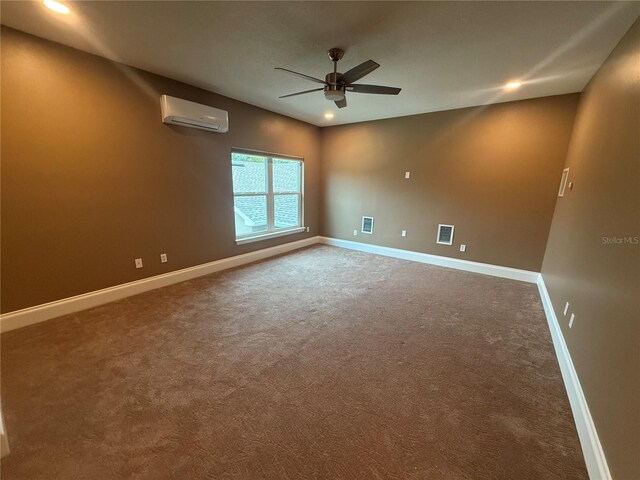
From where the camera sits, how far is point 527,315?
9.59 feet

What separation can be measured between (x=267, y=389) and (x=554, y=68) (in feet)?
13.1

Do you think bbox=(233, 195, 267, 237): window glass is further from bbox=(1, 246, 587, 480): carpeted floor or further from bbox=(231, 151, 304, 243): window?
bbox=(1, 246, 587, 480): carpeted floor

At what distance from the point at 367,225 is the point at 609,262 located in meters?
3.97

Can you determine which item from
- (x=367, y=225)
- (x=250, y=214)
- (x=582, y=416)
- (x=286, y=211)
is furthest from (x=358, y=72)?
(x=367, y=225)

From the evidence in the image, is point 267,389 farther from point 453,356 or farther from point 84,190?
point 84,190

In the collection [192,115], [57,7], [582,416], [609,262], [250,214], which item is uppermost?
[57,7]

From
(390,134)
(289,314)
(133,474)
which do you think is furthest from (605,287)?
(390,134)

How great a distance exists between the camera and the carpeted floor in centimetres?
134

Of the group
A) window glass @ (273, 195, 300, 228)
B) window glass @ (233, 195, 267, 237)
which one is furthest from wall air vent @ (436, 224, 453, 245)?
window glass @ (233, 195, 267, 237)

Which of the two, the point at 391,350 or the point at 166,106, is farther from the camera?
the point at 166,106

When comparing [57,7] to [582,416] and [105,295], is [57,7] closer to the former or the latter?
[105,295]

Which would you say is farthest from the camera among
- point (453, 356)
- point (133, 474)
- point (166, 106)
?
point (166, 106)

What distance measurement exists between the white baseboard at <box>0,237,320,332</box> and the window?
0.54 m

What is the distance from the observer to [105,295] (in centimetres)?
296
